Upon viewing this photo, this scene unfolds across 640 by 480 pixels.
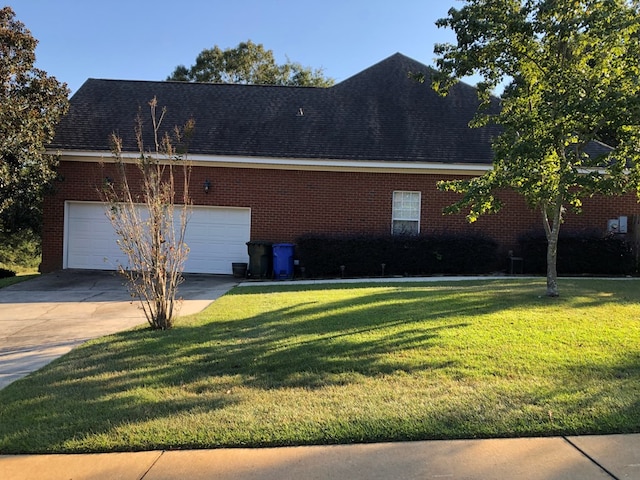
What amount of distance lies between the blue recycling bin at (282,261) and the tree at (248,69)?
25360 millimetres

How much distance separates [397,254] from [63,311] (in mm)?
8768

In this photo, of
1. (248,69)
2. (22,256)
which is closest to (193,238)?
(22,256)

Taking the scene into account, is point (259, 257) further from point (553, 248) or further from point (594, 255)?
point (594, 255)

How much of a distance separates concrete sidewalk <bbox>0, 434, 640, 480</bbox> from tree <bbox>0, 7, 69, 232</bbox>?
11.7m

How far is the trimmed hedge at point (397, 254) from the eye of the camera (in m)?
14.3

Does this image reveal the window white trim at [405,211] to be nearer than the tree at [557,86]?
No

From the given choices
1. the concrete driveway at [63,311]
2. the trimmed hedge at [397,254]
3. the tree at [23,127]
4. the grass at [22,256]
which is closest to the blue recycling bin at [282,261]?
the trimmed hedge at [397,254]

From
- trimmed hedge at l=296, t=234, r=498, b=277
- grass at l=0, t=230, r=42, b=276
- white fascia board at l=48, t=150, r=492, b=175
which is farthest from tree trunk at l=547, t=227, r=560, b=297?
grass at l=0, t=230, r=42, b=276

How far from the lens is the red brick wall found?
15.4 m

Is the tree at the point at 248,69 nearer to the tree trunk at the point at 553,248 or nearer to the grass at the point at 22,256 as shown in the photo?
the grass at the point at 22,256

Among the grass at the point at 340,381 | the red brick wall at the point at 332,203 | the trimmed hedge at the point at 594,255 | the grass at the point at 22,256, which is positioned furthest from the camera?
the grass at the point at 22,256

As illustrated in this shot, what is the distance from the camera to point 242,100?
712 inches

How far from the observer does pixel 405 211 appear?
15.6m

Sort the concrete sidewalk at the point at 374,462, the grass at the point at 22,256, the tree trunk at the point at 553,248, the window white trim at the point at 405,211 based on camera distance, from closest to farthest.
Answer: the concrete sidewalk at the point at 374,462, the tree trunk at the point at 553,248, the window white trim at the point at 405,211, the grass at the point at 22,256
